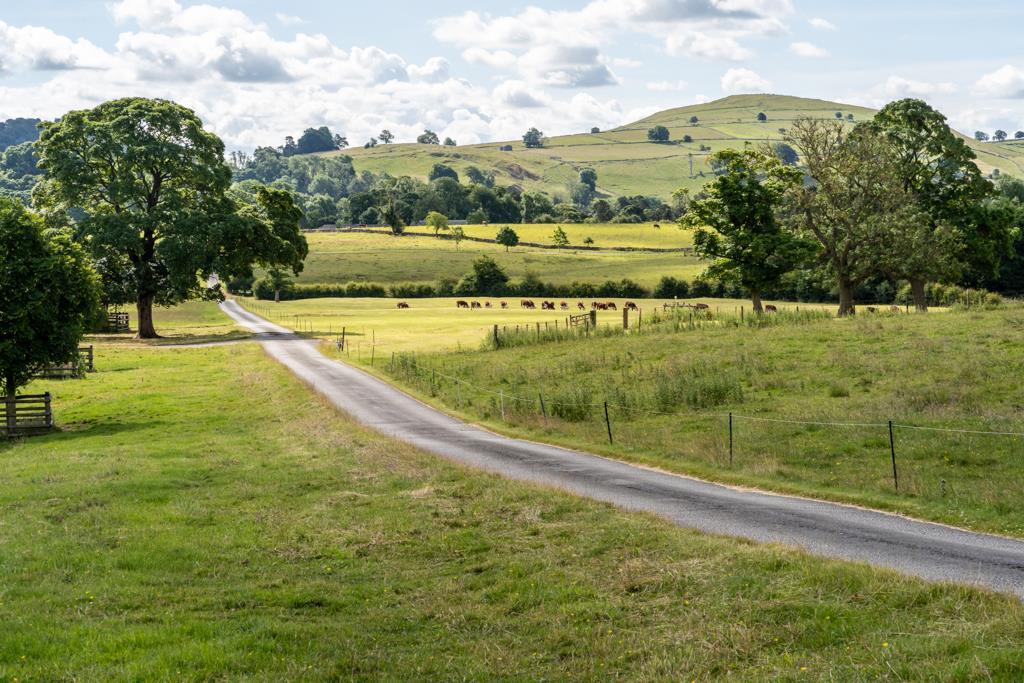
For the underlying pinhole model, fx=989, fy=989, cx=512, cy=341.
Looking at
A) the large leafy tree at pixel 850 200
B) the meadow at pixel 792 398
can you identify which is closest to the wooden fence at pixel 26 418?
the meadow at pixel 792 398

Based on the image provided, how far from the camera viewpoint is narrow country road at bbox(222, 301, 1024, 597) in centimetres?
1582

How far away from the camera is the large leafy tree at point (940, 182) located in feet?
236

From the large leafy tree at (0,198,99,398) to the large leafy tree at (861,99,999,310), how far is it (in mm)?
53535

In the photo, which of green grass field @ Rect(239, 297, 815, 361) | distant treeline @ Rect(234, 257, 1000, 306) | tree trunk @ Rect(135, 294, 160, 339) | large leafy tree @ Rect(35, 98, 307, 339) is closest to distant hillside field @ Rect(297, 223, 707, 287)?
distant treeline @ Rect(234, 257, 1000, 306)

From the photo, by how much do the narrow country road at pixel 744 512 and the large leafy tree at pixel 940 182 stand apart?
4784 centimetres

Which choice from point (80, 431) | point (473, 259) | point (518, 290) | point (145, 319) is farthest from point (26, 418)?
point (473, 259)

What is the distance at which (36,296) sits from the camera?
40.5 m

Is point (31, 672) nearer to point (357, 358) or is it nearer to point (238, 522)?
point (238, 522)

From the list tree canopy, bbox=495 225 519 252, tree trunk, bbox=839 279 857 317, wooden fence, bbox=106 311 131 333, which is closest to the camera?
tree trunk, bbox=839 279 857 317

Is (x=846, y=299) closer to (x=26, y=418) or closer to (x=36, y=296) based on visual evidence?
(x=36, y=296)

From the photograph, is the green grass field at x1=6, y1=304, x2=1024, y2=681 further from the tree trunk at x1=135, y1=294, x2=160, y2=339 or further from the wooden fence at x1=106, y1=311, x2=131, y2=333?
the wooden fence at x1=106, y1=311, x2=131, y2=333

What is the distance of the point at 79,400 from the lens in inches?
1900

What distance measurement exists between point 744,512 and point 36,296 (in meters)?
32.0

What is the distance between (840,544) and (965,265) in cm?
6334
